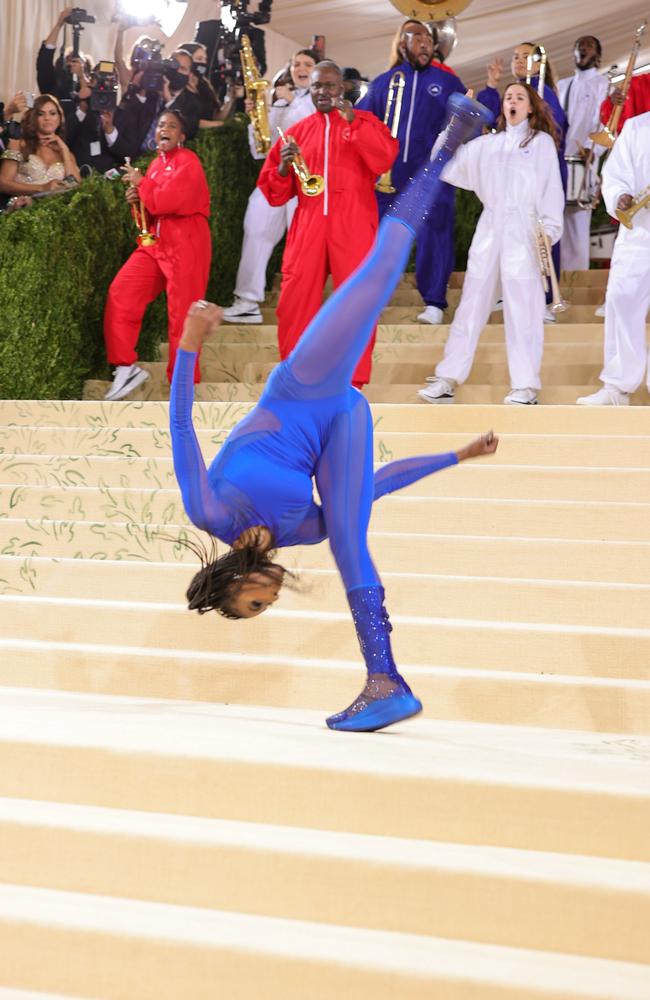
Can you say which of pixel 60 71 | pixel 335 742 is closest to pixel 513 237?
pixel 60 71

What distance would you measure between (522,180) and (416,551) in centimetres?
269

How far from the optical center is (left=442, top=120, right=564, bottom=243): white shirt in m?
6.40

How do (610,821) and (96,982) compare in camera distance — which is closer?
(96,982)

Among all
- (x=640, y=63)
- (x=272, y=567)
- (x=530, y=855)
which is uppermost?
(x=640, y=63)

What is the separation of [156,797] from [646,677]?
173cm

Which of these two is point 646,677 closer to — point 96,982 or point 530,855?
point 530,855

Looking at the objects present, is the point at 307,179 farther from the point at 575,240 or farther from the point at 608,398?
the point at 575,240

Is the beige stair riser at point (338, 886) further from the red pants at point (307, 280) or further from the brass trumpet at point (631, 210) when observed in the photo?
the red pants at point (307, 280)

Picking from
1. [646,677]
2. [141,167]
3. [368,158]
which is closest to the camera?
[646,677]

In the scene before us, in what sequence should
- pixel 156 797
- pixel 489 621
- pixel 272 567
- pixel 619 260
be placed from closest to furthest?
pixel 156 797 → pixel 272 567 → pixel 489 621 → pixel 619 260

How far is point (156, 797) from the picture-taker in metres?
2.70

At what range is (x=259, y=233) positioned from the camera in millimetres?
8000

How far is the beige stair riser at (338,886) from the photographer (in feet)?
7.61

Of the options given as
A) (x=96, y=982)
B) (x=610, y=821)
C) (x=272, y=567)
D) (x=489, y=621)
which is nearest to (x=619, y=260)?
(x=489, y=621)
